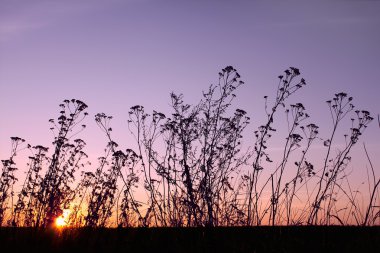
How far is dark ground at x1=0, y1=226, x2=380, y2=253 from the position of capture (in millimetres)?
3459

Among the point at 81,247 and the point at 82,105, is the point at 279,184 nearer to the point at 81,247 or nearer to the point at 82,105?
the point at 81,247

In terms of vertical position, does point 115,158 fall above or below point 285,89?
below

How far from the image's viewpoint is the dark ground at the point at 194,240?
3459 millimetres

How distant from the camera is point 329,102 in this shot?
6.26 metres

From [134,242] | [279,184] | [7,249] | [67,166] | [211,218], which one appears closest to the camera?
[7,249]

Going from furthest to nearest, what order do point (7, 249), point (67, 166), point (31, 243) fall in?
1. point (67, 166)
2. point (31, 243)
3. point (7, 249)

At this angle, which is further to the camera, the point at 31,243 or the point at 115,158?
the point at 115,158

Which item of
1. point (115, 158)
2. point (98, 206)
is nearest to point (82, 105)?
point (115, 158)

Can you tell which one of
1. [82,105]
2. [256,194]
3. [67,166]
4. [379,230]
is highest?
[82,105]

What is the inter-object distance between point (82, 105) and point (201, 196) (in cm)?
230

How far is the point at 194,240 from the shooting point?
4109mm

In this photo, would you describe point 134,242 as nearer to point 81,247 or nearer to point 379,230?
point 81,247

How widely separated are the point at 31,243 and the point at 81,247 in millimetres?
455

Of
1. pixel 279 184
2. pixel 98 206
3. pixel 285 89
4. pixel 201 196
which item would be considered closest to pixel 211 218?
pixel 201 196
